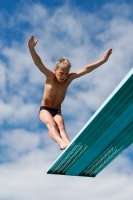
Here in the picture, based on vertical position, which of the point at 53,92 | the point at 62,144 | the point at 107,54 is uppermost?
the point at 107,54

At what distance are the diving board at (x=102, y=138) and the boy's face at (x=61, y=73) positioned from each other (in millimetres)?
1441

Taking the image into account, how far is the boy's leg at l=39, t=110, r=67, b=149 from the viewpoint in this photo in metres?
5.25

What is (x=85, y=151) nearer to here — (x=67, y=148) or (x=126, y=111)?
(x=67, y=148)

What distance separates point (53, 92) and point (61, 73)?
0.44 metres

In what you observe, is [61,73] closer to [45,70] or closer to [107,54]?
[45,70]

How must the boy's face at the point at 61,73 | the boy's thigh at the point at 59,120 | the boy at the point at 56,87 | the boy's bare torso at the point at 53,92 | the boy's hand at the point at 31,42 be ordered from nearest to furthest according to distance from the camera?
1. the boy's hand at the point at 31,42
2. the boy at the point at 56,87
3. the boy's face at the point at 61,73
4. the boy's thigh at the point at 59,120
5. the boy's bare torso at the point at 53,92

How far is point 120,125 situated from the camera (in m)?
4.81

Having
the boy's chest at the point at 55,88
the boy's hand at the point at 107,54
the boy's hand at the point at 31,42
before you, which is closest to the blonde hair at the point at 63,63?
the boy's chest at the point at 55,88

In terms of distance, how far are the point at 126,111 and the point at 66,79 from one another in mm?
1963

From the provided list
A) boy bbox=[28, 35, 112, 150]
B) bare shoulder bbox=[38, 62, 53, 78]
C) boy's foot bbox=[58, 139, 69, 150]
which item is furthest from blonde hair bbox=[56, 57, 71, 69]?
boy's foot bbox=[58, 139, 69, 150]

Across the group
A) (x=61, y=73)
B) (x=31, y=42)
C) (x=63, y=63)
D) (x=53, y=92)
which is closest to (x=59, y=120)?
(x=53, y=92)

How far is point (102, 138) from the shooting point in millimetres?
5070

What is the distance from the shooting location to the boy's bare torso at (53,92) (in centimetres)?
609

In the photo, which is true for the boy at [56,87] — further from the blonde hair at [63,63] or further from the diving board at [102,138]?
the diving board at [102,138]
